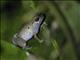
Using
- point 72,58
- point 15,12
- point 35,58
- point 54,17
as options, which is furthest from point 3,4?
point 35,58

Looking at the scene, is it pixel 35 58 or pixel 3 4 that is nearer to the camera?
pixel 35 58

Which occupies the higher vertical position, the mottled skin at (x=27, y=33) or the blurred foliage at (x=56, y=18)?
the mottled skin at (x=27, y=33)

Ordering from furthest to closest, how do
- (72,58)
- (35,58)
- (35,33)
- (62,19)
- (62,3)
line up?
(62,3) < (62,19) < (72,58) < (35,58) < (35,33)

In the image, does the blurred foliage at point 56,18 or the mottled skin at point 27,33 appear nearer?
the mottled skin at point 27,33

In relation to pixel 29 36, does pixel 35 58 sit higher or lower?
lower

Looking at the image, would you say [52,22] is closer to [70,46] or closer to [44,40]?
[70,46]

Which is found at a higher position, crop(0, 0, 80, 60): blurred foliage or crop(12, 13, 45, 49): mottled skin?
crop(12, 13, 45, 49): mottled skin

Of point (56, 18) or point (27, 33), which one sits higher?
point (27, 33)

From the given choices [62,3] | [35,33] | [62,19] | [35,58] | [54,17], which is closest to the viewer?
Answer: [35,33]

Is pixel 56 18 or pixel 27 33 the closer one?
pixel 27 33

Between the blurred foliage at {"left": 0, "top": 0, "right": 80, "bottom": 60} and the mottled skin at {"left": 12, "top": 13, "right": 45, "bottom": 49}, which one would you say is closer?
the mottled skin at {"left": 12, "top": 13, "right": 45, "bottom": 49}

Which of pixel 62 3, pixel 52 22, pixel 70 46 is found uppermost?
pixel 62 3
